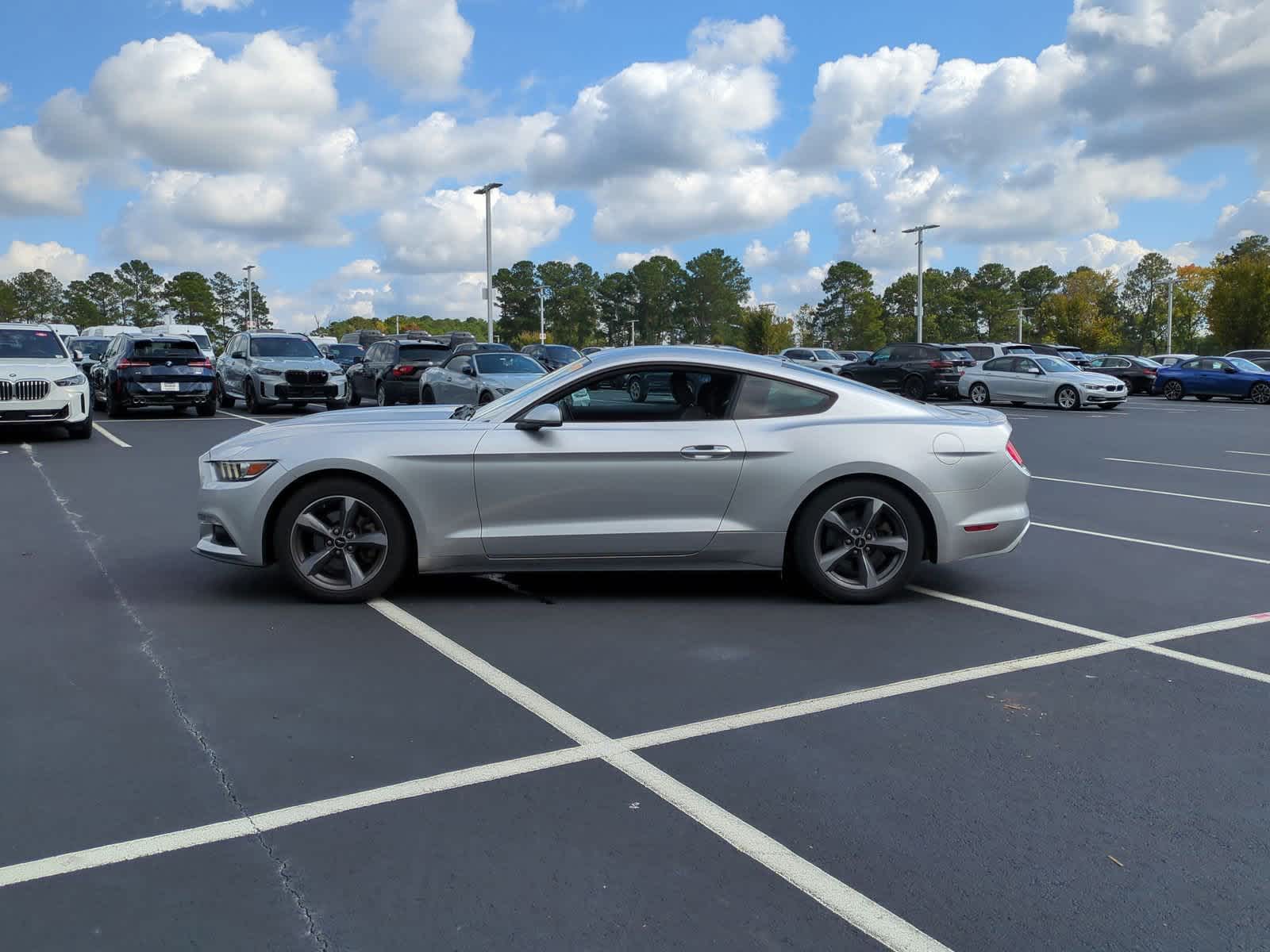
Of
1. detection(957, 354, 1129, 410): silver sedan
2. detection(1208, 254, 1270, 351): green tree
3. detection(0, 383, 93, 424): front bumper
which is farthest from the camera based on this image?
detection(1208, 254, 1270, 351): green tree

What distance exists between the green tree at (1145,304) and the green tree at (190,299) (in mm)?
91617

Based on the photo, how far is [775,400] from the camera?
6195mm

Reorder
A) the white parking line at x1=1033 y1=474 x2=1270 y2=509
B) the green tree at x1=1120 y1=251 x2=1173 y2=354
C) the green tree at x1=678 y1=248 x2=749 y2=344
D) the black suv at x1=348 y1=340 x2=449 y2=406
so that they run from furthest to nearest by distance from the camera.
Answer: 1. the green tree at x1=678 y1=248 x2=749 y2=344
2. the green tree at x1=1120 y1=251 x2=1173 y2=354
3. the black suv at x1=348 y1=340 x2=449 y2=406
4. the white parking line at x1=1033 y1=474 x2=1270 y2=509

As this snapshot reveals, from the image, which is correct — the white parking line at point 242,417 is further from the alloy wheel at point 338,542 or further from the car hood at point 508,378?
the alloy wheel at point 338,542

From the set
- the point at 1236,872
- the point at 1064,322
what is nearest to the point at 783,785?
the point at 1236,872

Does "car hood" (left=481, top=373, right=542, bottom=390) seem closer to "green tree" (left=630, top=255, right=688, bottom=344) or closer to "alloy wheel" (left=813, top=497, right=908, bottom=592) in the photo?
"alloy wheel" (left=813, top=497, right=908, bottom=592)

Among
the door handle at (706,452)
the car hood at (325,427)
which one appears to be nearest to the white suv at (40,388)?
the car hood at (325,427)

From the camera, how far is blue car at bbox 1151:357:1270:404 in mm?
33688

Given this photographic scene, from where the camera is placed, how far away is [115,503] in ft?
32.6

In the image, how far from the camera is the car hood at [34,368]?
1580 cm

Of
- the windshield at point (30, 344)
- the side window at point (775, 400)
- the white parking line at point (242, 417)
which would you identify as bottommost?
the white parking line at point (242, 417)

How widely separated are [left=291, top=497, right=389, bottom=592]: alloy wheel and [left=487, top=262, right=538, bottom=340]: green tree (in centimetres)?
12383

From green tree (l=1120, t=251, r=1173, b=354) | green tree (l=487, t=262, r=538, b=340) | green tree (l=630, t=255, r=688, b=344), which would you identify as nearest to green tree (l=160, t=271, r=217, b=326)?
green tree (l=487, t=262, r=538, b=340)

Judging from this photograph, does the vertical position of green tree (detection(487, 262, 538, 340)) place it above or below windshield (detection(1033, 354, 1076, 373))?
above
